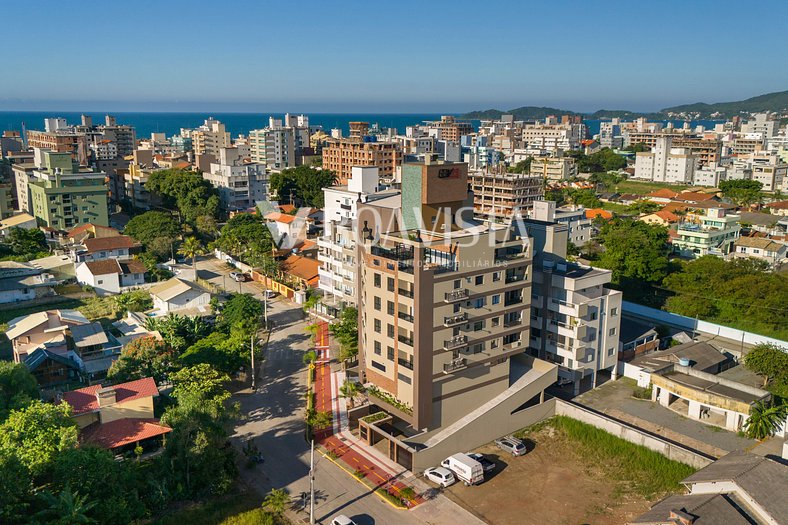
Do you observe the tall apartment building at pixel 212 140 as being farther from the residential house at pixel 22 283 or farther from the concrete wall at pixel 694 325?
the concrete wall at pixel 694 325

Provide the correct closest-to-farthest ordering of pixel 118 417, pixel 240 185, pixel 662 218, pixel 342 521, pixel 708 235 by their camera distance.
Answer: pixel 342 521, pixel 118 417, pixel 708 235, pixel 662 218, pixel 240 185

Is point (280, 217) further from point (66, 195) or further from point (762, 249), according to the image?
point (762, 249)


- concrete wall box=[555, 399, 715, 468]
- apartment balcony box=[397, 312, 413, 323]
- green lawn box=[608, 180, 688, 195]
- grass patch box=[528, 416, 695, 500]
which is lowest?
grass patch box=[528, 416, 695, 500]

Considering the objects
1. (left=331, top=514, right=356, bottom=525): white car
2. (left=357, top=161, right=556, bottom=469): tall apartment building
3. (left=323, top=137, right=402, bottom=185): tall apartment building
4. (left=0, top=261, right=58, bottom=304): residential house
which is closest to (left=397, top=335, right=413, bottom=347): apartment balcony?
(left=357, top=161, right=556, bottom=469): tall apartment building

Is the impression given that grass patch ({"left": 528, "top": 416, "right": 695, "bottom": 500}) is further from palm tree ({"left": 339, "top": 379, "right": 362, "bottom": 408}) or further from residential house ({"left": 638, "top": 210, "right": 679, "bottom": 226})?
residential house ({"left": 638, "top": 210, "right": 679, "bottom": 226})

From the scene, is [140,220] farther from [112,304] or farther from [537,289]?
[537,289]

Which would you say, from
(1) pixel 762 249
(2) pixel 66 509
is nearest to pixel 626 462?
(2) pixel 66 509

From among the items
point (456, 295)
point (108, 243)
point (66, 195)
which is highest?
point (66, 195)
